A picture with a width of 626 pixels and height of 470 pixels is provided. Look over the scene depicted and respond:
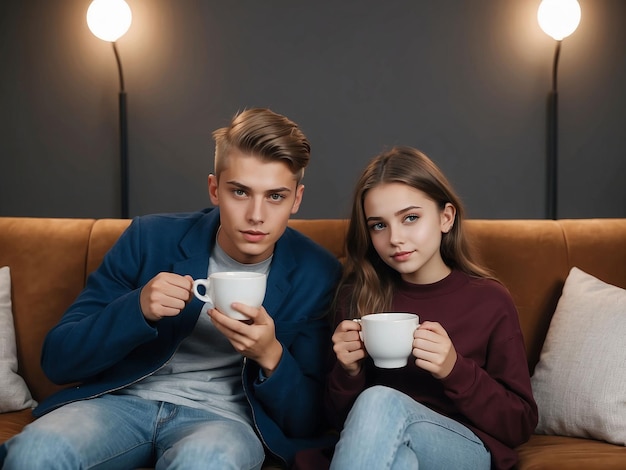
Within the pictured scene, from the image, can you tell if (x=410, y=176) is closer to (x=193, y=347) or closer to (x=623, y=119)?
(x=193, y=347)

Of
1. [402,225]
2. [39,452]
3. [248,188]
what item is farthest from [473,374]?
[39,452]

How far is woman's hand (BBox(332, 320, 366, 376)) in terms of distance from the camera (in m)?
Result: 1.51

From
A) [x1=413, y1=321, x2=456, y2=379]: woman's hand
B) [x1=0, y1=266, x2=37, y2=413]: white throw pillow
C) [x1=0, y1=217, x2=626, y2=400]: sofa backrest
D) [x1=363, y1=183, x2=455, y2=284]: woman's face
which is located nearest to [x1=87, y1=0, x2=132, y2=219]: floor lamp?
→ [x1=0, y1=217, x2=626, y2=400]: sofa backrest

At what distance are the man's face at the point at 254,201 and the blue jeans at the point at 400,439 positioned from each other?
0.44 m

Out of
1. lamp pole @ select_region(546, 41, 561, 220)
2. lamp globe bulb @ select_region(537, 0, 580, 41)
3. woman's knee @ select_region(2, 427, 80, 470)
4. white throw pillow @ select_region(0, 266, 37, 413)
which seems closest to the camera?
woman's knee @ select_region(2, 427, 80, 470)

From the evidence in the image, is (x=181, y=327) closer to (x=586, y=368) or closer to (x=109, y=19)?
(x=586, y=368)

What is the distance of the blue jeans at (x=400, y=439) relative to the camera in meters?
1.34

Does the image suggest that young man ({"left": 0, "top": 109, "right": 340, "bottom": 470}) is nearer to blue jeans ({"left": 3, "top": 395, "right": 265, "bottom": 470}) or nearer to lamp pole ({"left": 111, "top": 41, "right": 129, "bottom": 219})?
blue jeans ({"left": 3, "top": 395, "right": 265, "bottom": 470})

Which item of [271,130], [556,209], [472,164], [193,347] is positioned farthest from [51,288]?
[556,209]

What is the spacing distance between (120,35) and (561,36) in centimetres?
165

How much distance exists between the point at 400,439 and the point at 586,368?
60 cm

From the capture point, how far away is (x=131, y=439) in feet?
5.06

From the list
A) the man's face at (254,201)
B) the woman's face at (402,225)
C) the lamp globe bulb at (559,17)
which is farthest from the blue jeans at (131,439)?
the lamp globe bulb at (559,17)

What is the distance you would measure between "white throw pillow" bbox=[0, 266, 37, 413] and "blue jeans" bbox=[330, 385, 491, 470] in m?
0.99
